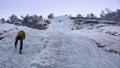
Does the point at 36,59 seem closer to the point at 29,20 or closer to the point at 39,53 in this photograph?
the point at 39,53

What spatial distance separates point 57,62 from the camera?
11.1 metres

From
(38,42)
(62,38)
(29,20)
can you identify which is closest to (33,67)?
(38,42)

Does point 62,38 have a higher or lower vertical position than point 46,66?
higher

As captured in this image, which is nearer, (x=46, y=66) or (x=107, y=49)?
(x=46, y=66)

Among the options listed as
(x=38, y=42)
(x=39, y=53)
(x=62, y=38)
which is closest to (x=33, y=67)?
(x=39, y=53)

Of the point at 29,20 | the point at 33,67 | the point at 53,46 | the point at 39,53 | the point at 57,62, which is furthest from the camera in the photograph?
the point at 29,20

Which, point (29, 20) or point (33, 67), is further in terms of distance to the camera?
point (29, 20)

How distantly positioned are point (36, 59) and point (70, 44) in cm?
453

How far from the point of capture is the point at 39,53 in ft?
40.6

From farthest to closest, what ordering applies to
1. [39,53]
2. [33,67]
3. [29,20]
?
[29,20]
[39,53]
[33,67]

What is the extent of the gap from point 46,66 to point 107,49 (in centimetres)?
830

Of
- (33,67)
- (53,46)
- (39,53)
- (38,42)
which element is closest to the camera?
(33,67)

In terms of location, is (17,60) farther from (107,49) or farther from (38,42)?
(107,49)

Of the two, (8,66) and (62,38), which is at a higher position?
(62,38)
